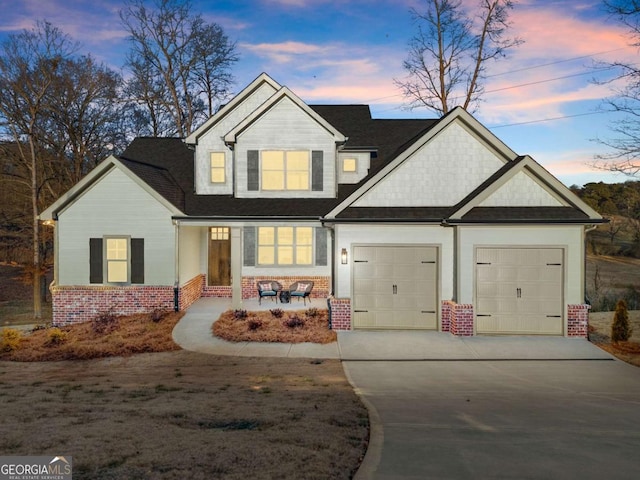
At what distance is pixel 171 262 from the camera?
665 inches

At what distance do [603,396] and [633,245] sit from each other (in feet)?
122

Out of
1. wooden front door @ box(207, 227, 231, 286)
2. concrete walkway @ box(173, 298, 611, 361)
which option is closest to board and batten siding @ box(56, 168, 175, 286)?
wooden front door @ box(207, 227, 231, 286)

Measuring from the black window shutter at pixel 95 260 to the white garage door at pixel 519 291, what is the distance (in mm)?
13159

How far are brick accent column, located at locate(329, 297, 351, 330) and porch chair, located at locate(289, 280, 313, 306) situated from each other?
3.43 metres

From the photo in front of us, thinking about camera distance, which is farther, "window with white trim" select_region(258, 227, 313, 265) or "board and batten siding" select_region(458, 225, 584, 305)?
"window with white trim" select_region(258, 227, 313, 265)

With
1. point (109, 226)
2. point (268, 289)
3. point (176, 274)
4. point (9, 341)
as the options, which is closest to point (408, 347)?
point (268, 289)

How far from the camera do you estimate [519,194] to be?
13.7 meters

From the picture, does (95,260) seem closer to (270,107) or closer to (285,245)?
(285,245)

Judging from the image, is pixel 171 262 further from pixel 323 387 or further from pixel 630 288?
pixel 630 288

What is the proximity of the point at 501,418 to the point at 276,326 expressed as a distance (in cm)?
819

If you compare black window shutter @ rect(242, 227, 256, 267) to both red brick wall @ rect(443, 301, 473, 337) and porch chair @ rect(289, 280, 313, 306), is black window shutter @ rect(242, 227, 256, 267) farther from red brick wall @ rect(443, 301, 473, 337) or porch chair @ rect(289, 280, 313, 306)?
red brick wall @ rect(443, 301, 473, 337)

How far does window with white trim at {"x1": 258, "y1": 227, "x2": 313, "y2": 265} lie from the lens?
18891mm

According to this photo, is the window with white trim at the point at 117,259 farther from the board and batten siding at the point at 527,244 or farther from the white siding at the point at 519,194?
the white siding at the point at 519,194

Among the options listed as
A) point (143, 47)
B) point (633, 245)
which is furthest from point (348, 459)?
point (633, 245)
